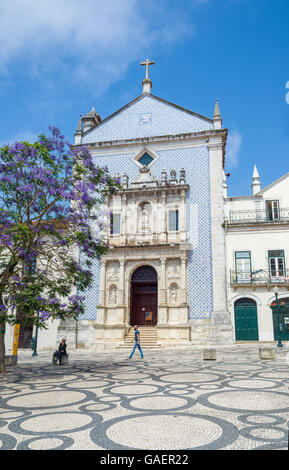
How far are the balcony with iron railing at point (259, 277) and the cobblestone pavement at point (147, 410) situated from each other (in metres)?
12.5

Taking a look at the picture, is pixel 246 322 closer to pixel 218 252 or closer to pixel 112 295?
pixel 218 252

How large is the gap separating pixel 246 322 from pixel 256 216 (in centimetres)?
700

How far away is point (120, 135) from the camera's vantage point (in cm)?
2531

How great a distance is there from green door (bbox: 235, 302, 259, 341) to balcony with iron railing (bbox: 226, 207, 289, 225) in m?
5.43

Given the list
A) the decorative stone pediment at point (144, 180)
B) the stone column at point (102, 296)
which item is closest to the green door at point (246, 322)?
the stone column at point (102, 296)

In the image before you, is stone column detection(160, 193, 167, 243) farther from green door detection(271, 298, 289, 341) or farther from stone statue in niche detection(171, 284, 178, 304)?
green door detection(271, 298, 289, 341)

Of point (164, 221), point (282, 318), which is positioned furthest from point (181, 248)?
point (282, 318)

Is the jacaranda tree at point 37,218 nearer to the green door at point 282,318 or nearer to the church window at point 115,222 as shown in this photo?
the church window at point 115,222

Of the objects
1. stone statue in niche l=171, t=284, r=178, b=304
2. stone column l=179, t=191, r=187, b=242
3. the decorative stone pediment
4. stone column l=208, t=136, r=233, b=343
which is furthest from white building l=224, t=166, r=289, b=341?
the decorative stone pediment

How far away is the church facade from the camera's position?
2103 cm

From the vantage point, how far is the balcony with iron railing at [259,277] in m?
21.7

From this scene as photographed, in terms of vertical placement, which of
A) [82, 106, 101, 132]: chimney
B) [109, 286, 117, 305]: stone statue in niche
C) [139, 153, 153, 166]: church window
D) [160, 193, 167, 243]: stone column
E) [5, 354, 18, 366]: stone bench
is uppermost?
[82, 106, 101, 132]: chimney

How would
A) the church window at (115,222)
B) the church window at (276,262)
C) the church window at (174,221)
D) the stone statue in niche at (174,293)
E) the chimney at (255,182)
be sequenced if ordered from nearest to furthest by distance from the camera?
the stone statue in niche at (174,293), the church window at (276,262), the church window at (174,221), the church window at (115,222), the chimney at (255,182)

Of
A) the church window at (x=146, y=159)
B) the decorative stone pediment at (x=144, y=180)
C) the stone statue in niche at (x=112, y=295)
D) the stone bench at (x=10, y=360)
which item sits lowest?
the stone bench at (x=10, y=360)
